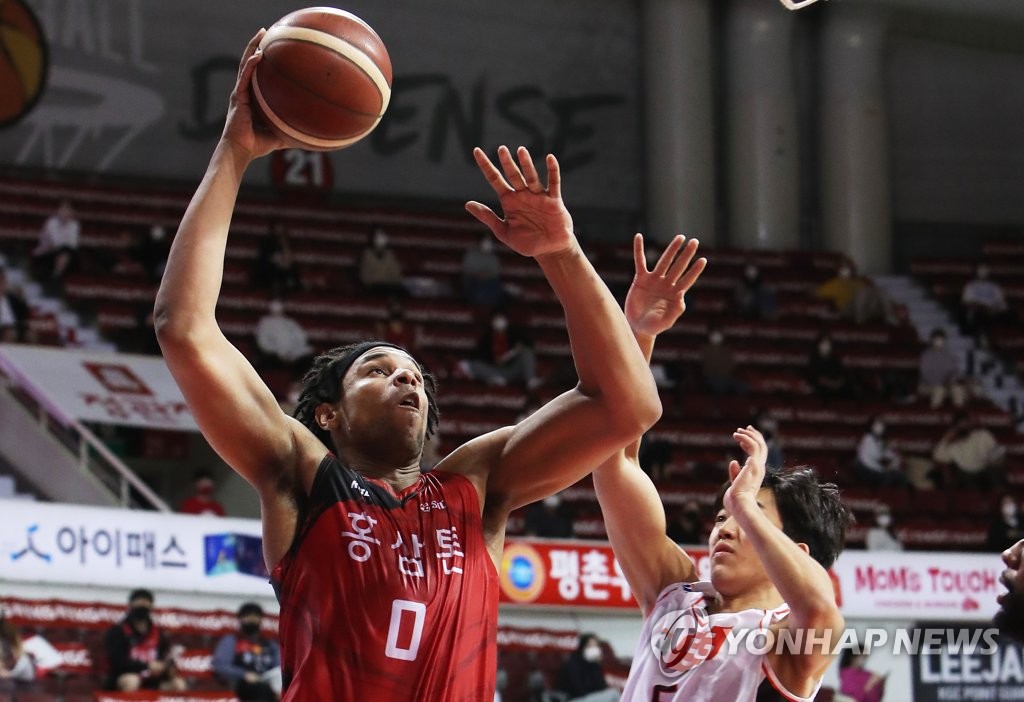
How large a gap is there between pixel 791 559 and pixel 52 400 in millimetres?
9458

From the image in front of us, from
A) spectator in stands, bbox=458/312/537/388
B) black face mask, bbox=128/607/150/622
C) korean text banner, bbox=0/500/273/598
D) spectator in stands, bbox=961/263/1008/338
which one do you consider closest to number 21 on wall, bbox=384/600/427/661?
korean text banner, bbox=0/500/273/598

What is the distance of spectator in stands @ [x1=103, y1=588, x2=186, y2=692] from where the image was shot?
981 centimetres

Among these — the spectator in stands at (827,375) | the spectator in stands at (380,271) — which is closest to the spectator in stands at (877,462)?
A: the spectator in stands at (827,375)

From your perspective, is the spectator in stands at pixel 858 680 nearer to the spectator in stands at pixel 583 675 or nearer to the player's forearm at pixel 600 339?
the spectator in stands at pixel 583 675

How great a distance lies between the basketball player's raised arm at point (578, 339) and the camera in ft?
10.2

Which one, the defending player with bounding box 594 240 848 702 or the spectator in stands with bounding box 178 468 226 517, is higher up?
the spectator in stands with bounding box 178 468 226 517

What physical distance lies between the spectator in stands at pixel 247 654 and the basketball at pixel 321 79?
7181mm

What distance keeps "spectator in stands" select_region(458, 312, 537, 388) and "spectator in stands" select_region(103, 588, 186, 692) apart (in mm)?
5985

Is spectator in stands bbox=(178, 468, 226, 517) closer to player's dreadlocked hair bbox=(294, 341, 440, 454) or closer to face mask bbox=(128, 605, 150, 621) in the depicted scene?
face mask bbox=(128, 605, 150, 621)

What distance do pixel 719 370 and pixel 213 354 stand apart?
14196 millimetres

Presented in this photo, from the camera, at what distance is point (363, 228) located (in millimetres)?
18438

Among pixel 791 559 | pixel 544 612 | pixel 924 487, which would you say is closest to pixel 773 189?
pixel 924 487

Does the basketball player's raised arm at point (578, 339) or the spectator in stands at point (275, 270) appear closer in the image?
the basketball player's raised arm at point (578, 339)

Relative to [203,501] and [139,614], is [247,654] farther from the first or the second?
[203,501]
